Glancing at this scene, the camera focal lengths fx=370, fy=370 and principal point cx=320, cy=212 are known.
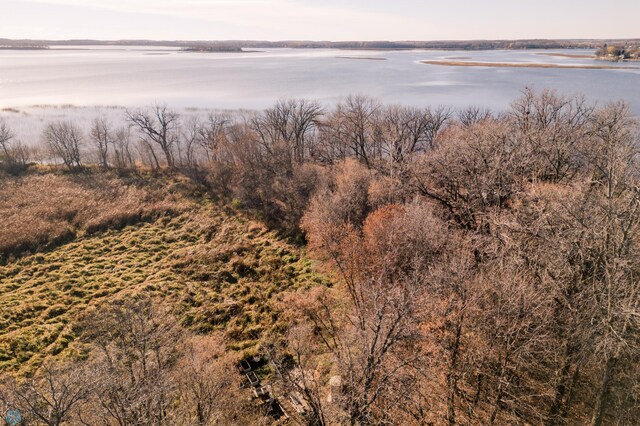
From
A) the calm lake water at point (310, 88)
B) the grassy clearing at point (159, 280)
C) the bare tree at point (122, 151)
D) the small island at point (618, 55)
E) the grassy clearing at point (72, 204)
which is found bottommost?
the grassy clearing at point (159, 280)

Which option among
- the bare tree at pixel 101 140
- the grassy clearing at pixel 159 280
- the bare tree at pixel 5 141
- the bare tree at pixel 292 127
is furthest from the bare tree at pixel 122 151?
the bare tree at pixel 292 127

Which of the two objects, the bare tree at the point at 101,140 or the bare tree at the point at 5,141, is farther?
the bare tree at the point at 101,140

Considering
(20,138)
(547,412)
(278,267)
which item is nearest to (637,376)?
(547,412)

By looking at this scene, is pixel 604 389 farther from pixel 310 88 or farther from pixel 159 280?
pixel 310 88

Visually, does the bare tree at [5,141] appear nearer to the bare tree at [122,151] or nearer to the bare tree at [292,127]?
the bare tree at [122,151]

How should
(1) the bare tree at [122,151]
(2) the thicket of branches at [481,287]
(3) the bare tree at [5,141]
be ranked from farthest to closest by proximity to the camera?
(1) the bare tree at [122,151] → (3) the bare tree at [5,141] → (2) the thicket of branches at [481,287]

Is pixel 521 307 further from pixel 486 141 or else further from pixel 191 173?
pixel 191 173

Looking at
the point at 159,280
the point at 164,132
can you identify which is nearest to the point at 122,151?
the point at 164,132
